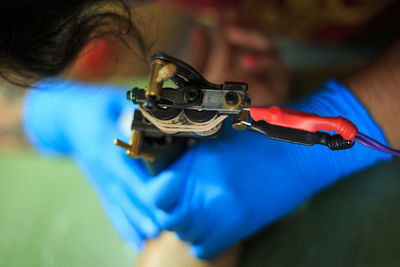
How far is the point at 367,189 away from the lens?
0.67 m

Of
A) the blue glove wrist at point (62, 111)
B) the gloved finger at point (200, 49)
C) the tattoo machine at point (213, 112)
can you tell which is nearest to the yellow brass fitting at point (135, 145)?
the tattoo machine at point (213, 112)

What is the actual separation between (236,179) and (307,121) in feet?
0.75

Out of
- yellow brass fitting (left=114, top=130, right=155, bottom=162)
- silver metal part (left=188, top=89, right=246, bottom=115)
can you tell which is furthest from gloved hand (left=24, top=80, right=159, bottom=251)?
silver metal part (left=188, top=89, right=246, bottom=115)

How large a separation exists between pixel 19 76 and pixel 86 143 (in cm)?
32

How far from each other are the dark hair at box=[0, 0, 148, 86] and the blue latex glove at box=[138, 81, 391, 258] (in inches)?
10.1

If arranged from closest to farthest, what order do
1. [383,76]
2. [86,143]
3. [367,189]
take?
[383,76], [367,189], [86,143]

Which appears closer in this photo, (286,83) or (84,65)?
(84,65)

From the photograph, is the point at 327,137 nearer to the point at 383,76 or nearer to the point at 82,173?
the point at 383,76

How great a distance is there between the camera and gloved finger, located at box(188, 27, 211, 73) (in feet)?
2.83

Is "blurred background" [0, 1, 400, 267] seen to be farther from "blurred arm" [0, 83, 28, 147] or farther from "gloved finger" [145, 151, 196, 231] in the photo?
"gloved finger" [145, 151, 196, 231]

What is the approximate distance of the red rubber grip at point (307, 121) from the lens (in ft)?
1.24

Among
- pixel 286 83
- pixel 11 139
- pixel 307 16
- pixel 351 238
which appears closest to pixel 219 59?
pixel 286 83

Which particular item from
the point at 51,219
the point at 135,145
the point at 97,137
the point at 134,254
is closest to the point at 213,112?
the point at 135,145

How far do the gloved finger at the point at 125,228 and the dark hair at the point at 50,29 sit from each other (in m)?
0.40
